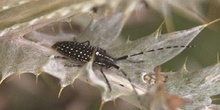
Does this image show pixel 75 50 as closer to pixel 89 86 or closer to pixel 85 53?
pixel 85 53

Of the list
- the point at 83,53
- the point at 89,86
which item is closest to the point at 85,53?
the point at 83,53

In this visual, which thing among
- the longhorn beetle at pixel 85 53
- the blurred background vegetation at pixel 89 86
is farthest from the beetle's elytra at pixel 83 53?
the blurred background vegetation at pixel 89 86

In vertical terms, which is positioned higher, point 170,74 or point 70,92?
point 170,74

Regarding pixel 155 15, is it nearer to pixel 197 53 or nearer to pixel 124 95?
pixel 197 53

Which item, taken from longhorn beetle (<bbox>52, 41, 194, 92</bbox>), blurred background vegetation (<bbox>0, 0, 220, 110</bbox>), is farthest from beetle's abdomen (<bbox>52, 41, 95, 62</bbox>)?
blurred background vegetation (<bbox>0, 0, 220, 110</bbox>)

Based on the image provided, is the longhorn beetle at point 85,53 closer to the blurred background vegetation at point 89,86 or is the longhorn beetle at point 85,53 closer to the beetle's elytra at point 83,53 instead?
the beetle's elytra at point 83,53

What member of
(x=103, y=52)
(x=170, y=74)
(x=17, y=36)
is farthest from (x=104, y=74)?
(x=17, y=36)

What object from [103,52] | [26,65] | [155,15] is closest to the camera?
[26,65]

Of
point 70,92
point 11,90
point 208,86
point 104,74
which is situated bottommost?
point 11,90
